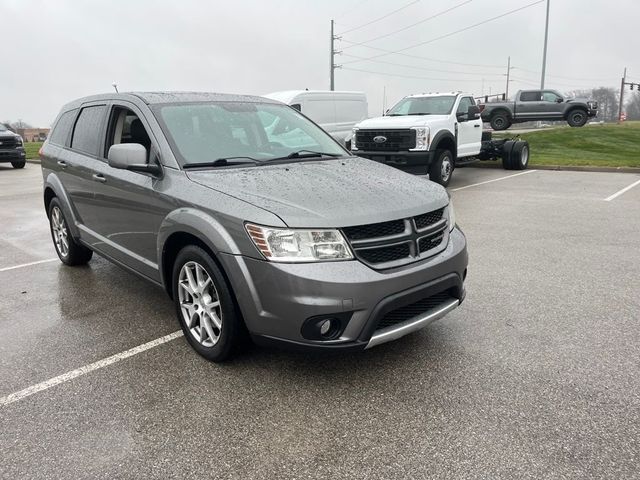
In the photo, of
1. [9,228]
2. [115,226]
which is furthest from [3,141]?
[115,226]

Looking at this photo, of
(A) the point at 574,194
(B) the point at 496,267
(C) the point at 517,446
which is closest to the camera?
(C) the point at 517,446

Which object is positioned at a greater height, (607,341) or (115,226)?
(115,226)

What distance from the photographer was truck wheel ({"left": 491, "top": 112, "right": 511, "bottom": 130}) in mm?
25062

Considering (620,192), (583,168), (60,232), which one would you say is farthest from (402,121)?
(60,232)

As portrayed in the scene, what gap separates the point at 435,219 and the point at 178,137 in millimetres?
1921

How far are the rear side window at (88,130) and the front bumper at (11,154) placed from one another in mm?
15754

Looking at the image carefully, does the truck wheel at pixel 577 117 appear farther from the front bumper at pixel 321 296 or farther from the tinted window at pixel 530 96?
the front bumper at pixel 321 296

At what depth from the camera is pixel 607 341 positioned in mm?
3654

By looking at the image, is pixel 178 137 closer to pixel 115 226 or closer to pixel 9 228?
pixel 115 226

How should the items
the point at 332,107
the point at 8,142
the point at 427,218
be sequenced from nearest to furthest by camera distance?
the point at 427,218 < the point at 332,107 < the point at 8,142

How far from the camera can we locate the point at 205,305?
3.37 m

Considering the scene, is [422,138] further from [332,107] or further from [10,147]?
[10,147]

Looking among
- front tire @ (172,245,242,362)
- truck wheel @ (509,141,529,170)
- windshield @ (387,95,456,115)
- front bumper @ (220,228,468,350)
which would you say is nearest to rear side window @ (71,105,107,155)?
→ front tire @ (172,245,242,362)

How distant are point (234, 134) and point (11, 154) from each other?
1779 cm
